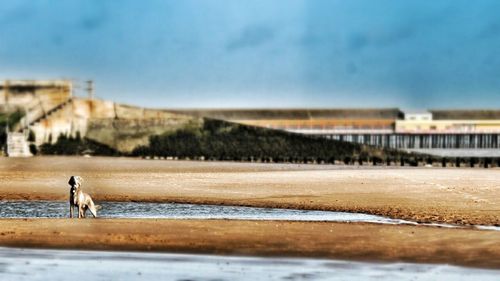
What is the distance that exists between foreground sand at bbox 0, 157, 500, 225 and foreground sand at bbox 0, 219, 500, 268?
3.16 m

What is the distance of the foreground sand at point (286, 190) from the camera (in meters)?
23.9

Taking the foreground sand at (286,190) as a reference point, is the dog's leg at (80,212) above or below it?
below

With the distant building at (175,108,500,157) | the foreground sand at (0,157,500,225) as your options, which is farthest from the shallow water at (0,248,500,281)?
the distant building at (175,108,500,157)

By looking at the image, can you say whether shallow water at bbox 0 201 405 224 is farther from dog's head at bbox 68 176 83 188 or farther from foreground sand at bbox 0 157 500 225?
dog's head at bbox 68 176 83 188

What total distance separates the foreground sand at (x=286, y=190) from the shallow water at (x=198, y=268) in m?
6.43

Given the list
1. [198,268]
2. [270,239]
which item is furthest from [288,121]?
[198,268]

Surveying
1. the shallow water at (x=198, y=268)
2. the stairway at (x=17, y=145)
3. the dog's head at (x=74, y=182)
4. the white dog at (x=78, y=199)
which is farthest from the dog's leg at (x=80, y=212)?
the stairway at (x=17, y=145)

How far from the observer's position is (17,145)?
54.3 meters

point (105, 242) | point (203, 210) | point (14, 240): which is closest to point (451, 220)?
point (203, 210)

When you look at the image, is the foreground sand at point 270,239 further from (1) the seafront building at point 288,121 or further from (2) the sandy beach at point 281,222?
(1) the seafront building at point 288,121

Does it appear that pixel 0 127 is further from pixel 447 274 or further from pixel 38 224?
pixel 447 274

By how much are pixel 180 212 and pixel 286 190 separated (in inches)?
302

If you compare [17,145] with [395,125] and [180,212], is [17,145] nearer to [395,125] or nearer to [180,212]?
[180,212]

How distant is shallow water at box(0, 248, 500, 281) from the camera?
43.8 feet
